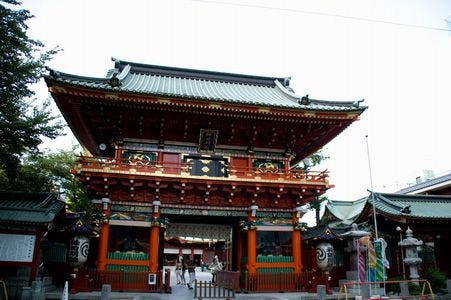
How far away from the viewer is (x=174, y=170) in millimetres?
16141

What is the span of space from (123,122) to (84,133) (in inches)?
130

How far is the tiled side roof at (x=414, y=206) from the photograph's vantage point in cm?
1866

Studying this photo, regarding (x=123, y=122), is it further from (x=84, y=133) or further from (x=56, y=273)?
(x=56, y=273)

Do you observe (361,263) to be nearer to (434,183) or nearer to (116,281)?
(116,281)

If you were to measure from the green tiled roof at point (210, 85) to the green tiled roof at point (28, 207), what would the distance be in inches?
225

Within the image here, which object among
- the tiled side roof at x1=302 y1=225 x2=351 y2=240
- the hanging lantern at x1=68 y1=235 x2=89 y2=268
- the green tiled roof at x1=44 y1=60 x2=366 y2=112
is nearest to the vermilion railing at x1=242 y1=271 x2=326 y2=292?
the tiled side roof at x1=302 y1=225 x2=351 y2=240

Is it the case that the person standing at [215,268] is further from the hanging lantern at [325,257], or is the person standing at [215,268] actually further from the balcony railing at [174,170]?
the balcony railing at [174,170]

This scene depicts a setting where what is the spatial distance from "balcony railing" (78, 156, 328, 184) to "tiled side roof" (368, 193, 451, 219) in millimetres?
5187

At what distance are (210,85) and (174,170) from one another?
822 centimetres

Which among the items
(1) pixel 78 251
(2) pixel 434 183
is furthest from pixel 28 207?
(2) pixel 434 183

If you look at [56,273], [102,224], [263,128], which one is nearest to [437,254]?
[263,128]

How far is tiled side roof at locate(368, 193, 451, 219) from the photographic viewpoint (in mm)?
18656

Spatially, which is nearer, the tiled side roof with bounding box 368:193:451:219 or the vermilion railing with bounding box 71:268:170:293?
the vermilion railing with bounding box 71:268:170:293

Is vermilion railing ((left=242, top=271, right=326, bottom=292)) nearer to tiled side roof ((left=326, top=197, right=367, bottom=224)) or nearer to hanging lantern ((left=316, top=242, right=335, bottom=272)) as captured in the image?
hanging lantern ((left=316, top=242, right=335, bottom=272))
